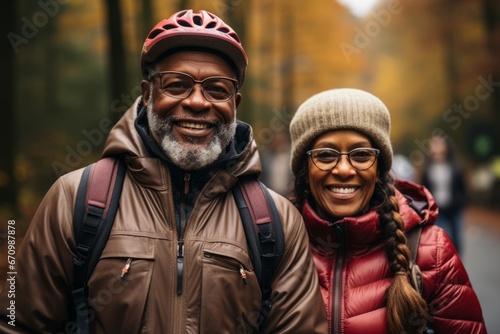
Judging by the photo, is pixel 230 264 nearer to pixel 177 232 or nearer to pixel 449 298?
pixel 177 232

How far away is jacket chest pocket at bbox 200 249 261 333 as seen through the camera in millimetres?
2650

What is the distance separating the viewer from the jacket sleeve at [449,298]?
10.5ft

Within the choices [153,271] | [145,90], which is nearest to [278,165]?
[145,90]

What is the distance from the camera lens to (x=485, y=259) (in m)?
11.8

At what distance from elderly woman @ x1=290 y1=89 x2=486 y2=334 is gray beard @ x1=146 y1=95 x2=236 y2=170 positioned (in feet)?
2.44

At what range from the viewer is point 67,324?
106 inches

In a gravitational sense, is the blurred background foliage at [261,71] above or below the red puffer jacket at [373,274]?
above

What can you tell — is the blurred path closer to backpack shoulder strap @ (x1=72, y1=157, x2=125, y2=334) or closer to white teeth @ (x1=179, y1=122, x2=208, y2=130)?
white teeth @ (x1=179, y1=122, x2=208, y2=130)

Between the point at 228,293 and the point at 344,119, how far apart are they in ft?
4.49

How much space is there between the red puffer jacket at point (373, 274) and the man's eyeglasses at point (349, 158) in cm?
29

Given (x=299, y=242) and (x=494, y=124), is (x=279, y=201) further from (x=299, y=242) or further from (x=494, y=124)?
(x=494, y=124)

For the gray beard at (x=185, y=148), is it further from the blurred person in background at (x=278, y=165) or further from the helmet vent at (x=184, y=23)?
the blurred person in background at (x=278, y=165)

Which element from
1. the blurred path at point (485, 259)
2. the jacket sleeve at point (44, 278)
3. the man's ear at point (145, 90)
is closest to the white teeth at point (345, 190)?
the man's ear at point (145, 90)

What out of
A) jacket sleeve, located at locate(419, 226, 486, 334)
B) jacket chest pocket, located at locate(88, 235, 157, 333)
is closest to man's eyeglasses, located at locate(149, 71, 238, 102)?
jacket chest pocket, located at locate(88, 235, 157, 333)
